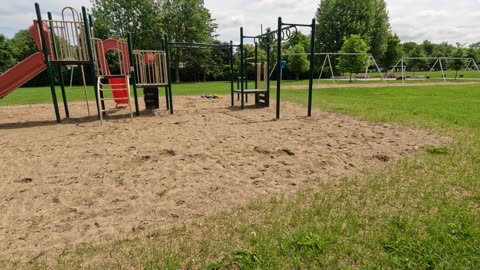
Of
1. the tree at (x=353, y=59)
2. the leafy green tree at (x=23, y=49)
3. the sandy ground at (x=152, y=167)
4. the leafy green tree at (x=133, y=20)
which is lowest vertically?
the sandy ground at (x=152, y=167)

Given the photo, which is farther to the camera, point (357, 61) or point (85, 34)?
point (357, 61)

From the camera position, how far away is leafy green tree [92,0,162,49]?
3591 cm

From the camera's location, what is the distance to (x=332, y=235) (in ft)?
7.63

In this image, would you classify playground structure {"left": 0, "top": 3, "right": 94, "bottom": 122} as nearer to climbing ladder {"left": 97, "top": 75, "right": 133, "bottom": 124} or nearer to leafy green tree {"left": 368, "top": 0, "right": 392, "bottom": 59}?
climbing ladder {"left": 97, "top": 75, "right": 133, "bottom": 124}

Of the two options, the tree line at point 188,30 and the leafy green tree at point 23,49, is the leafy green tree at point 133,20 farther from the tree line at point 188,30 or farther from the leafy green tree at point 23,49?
the leafy green tree at point 23,49

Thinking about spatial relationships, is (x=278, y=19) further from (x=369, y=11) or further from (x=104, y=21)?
(x=369, y=11)

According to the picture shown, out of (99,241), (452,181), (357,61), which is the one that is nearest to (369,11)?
(357,61)

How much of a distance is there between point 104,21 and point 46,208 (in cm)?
4055

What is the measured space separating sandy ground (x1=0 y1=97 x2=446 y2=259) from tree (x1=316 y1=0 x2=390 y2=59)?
133 ft

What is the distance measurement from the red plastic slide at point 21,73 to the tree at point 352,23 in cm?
4247

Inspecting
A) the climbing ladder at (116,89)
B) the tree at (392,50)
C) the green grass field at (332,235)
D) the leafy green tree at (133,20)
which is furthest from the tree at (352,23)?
the green grass field at (332,235)

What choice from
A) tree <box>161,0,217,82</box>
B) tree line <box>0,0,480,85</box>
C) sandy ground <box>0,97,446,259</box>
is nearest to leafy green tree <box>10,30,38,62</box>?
tree line <box>0,0,480,85</box>

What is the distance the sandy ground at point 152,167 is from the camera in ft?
8.75

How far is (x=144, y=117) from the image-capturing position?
28.2 feet
